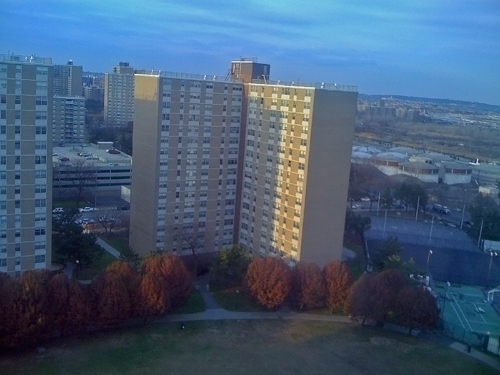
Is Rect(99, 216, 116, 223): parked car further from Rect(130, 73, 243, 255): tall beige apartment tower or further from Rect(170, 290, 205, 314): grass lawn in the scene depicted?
Rect(170, 290, 205, 314): grass lawn

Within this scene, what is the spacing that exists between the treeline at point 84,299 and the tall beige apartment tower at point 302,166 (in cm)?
207

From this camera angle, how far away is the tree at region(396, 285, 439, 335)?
6191 millimetres

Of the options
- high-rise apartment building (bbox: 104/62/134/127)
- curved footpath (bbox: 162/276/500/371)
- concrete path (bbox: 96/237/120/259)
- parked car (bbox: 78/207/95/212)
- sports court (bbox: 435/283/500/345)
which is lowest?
curved footpath (bbox: 162/276/500/371)

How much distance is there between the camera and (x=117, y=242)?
939 cm

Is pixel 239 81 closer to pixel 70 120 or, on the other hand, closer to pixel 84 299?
pixel 84 299

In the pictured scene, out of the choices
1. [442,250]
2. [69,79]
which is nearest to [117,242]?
[442,250]

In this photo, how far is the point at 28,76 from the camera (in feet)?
20.6

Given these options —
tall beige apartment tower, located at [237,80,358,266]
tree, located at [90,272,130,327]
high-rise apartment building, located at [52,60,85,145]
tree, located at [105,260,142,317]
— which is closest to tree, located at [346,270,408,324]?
tall beige apartment tower, located at [237,80,358,266]

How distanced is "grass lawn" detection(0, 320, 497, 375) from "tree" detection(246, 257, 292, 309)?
1.07 feet

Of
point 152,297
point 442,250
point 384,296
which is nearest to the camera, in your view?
point 152,297

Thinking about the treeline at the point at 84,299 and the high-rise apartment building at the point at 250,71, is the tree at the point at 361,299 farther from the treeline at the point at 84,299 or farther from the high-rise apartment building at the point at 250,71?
the high-rise apartment building at the point at 250,71

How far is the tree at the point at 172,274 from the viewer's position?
6.48 m

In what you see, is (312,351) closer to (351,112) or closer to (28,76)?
(351,112)

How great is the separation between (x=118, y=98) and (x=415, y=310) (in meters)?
20.5
